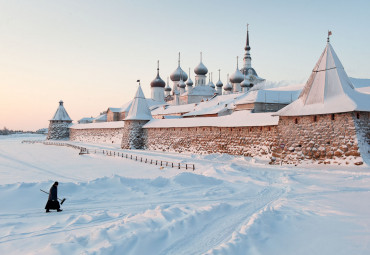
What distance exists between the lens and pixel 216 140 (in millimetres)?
22266

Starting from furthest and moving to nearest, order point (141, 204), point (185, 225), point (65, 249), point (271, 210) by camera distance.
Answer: point (141, 204) → point (271, 210) → point (185, 225) → point (65, 249)

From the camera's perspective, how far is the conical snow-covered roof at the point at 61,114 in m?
48.6

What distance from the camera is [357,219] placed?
19.9 ft

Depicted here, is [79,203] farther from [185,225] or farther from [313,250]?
[313,250]

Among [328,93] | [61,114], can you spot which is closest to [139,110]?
[328,93]

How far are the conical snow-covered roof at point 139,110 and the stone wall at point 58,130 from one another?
2384 cm

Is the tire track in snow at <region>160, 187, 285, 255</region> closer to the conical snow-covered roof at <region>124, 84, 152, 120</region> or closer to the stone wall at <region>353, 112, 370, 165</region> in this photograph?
the stone wall at <region>353, 112, 370, 165</region>

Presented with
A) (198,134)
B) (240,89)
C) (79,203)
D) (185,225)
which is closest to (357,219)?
(185,225)

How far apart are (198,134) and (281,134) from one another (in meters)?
8.03

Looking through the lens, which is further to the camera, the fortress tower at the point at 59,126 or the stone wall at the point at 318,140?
the fortress tower at the point at 59,126

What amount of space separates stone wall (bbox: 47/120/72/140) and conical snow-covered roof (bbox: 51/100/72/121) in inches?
28.3

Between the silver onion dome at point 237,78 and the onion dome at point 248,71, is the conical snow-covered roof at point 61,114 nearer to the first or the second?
the silver onion dome at point 237,78

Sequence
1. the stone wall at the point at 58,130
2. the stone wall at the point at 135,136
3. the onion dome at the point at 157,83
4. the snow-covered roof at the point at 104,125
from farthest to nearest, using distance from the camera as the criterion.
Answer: the onion dome at the point at 157,83 → the stone wall at the point at 58,130 → the snow-covered roof at the point at 104,125 → the stone wall at the point at 135,136

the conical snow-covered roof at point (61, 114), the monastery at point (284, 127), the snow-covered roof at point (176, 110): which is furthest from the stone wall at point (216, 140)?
the conical snow-covered roof at point (61, 114)
